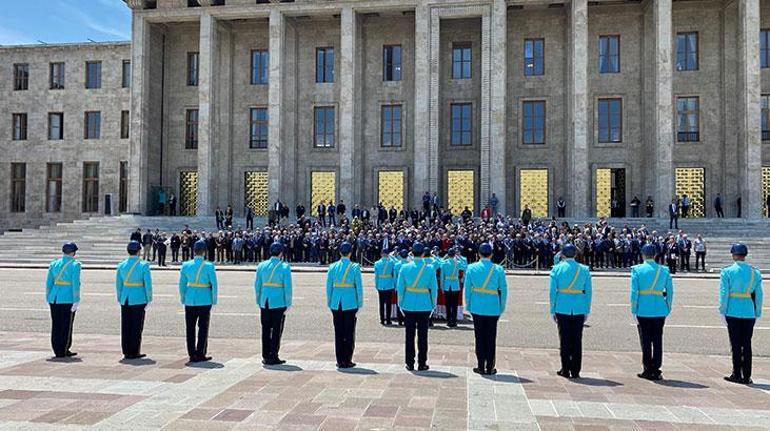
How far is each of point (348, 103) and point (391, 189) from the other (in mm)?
6153

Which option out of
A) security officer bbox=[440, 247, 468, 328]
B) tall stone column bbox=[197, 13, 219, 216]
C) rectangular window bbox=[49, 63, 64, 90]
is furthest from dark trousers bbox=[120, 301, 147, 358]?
rectangular window bbox=[49, 63, 64, 90]

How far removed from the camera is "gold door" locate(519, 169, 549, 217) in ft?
128

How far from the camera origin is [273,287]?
29.3 ft

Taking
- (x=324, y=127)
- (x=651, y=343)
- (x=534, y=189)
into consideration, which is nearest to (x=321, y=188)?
(x=324, y=127)

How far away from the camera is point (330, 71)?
41531mm

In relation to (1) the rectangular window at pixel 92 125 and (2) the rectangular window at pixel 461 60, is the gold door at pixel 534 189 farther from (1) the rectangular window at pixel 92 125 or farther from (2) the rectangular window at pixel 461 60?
(1) the rectangular window at pixel 92 125

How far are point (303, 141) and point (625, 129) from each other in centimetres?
2014

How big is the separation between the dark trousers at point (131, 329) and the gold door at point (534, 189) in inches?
1280

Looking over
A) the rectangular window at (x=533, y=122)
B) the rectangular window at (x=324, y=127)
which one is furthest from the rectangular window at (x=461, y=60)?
the rectangular window at (x=324, y=127)

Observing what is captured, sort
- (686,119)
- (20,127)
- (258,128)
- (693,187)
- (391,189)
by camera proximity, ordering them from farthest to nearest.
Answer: (20,127) < (258,128) < (391,189) < (686,119) < (693,187)

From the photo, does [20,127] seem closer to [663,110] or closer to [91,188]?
[91,188]

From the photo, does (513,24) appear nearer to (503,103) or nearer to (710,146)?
(503,103)

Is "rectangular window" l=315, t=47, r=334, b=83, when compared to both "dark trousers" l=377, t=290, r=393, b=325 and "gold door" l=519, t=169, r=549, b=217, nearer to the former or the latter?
"gold door" l=519, t=169, r=549, b=217

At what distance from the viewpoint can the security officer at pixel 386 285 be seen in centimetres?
Answer: 1262
